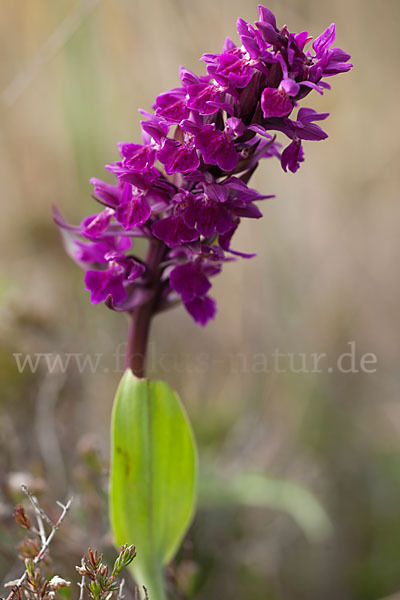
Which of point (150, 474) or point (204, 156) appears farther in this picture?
point (150, 474)

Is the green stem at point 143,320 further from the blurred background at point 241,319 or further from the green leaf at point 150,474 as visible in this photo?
the blurred background at point 241,319

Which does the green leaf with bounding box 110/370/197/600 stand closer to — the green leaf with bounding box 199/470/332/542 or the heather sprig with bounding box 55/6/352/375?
the heather sprig with bounding box 55/6/352/375

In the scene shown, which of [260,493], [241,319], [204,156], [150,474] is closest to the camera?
[204,156]

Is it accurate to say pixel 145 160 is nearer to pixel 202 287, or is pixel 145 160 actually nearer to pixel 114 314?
pixel 202 287

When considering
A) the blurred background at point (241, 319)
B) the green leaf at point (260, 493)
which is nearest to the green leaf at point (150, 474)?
the blurred background at point (241, 319)

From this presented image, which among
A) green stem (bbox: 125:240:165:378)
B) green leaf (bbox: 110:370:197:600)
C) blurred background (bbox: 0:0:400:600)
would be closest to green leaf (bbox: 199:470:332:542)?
blurred background (bbox: 0:0:400:600)

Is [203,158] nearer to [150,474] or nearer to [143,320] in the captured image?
[143,320]

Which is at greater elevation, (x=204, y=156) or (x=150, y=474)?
(x=204, y=156)

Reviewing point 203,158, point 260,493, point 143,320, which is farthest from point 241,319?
point 203,158
